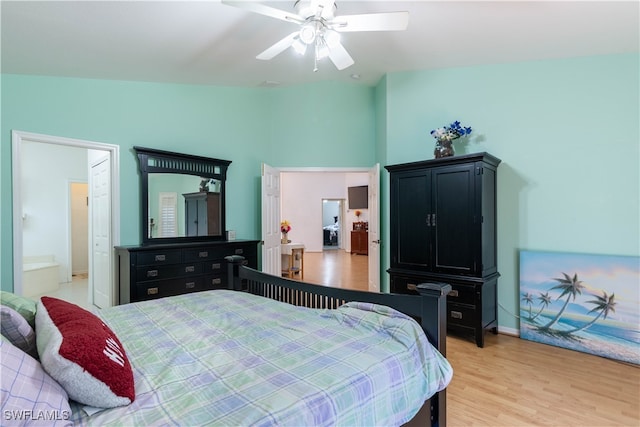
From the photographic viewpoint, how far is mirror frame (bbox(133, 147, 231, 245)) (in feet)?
12.3

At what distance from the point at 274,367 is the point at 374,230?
345 centimetres

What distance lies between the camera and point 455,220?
319cm

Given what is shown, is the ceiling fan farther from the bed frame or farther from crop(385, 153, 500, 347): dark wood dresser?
the bed frame

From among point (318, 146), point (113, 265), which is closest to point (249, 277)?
point (113, 265)

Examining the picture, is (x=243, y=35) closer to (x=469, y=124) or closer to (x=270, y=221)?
(x=270, y=221)

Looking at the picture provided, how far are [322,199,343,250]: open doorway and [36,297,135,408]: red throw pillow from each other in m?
10.8

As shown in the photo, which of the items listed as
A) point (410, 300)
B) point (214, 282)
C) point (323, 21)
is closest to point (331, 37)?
point (323, 21)

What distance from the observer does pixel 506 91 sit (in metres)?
3.47

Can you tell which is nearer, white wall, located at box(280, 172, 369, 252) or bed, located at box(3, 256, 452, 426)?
bed, located at box(3, 256, 452, 426)

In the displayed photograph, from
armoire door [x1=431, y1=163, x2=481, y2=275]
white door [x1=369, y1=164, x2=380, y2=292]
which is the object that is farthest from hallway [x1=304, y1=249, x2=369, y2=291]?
armoire door [x1=431, y1=163, x2=481, y2=275]

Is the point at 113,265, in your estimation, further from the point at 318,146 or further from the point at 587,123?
the point at 587,123

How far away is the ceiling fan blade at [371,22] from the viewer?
6.90ft

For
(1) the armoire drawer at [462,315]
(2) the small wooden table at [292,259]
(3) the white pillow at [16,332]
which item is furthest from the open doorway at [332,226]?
(3) the white pillow at [16,332]

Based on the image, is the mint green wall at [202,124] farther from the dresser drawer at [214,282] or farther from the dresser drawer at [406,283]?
the dresser drawer at [406,283]
